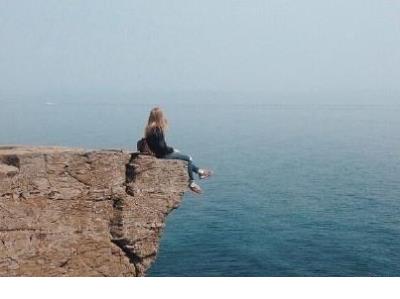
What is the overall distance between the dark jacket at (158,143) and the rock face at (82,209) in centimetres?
15

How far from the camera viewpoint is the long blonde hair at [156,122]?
260 inches

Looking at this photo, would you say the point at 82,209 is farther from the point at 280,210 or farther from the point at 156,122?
the point at 280,210

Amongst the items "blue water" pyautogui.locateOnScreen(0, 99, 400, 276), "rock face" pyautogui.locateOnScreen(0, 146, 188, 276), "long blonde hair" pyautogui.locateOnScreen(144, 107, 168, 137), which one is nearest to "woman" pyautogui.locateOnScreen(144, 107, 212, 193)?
"long blonde hair" pyautogui.locateOnScreen(144, 107, 168, 137)

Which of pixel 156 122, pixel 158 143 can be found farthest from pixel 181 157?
pixel 156 122

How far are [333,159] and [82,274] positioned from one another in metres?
59.2

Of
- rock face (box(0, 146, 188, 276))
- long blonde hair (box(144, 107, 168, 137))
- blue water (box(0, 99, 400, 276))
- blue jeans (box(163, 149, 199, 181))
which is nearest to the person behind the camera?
rock face (box(0, 146, 188, 276))

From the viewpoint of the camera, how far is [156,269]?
113ft

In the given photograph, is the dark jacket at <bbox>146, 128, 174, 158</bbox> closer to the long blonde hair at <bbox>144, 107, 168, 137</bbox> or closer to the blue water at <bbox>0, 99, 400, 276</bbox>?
the long blonde hair at <bbox>144, 107, 168, 137</bbox>

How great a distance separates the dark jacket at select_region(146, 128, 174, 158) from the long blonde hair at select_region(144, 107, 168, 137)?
0.13 feet

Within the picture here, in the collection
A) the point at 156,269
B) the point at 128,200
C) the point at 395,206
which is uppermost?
the point at 128,200

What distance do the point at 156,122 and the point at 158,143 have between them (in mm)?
284

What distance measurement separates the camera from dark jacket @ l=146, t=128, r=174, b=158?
663cm
